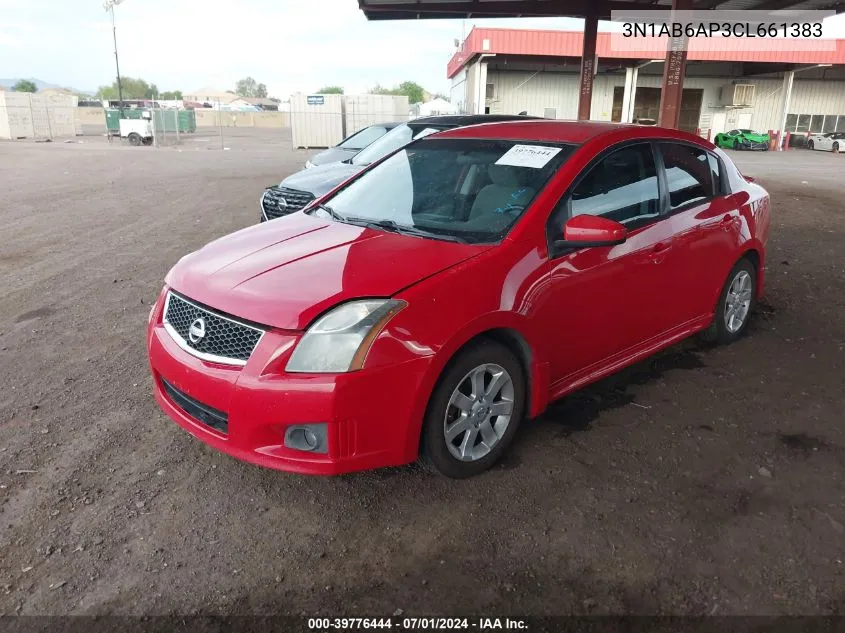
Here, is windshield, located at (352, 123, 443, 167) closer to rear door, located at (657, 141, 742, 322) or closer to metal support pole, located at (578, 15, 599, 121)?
rear door, located at (657, 141, 742, 322)

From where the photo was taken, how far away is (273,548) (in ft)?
8.82

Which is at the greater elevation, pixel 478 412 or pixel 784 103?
pixel 784 103

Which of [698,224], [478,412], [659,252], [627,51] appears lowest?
[478,412]

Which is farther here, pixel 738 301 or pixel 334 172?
pixel 334 172

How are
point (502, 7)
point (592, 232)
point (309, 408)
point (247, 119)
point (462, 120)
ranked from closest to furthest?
point (309, 408), point (592, 232), point (462, 120), point (502, 7), point (247, 119)

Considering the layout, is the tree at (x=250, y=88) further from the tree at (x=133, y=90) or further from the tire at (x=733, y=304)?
the tire at (x=733, y=304)

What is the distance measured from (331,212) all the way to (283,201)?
3.97 m

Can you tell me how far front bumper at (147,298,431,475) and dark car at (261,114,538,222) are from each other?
16.4ft

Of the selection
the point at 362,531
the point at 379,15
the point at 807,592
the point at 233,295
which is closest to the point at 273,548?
the point at 362,531

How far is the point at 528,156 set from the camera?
3.67 meters

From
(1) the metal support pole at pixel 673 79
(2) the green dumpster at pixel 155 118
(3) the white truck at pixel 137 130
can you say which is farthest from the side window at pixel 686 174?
(2) the green dumpster at pixel 155 118

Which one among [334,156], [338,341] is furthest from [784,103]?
[338,341]

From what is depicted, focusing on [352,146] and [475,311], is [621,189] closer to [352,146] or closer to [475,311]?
[475,311]

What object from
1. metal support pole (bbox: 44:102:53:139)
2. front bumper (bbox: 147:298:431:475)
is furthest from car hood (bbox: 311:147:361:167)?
metal support pole (bbox: 44:102:53:139)
